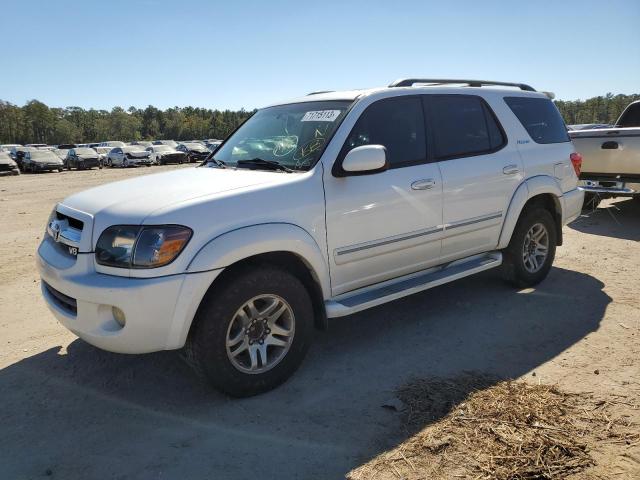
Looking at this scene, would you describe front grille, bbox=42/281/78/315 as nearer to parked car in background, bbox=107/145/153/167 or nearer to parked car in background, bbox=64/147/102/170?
parked car in background, bbox=64/147/102/170

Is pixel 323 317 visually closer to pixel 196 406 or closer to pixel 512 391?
pixel 196 406

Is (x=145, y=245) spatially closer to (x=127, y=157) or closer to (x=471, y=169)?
(x=471, y=169)

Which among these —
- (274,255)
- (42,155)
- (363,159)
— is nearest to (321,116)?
(363,159)

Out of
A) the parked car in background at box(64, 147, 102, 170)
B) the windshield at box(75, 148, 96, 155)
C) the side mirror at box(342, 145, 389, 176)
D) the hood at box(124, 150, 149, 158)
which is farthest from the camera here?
the hood at box(124, 150, 149, 158)

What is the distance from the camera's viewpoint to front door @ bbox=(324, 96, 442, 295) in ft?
11.5

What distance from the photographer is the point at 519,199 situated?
4.73m

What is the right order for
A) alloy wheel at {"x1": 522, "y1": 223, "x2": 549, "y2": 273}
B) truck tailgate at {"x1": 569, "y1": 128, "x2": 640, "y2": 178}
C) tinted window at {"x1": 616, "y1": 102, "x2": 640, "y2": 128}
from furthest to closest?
tinted window at {"x1": 616, "y1": 102, "x2": 640, "y2": 128}
truck tailgate at {"x1": 569, "y1": 128, "x2": 640, "y2": 178}
alloy wheel at {"x1": 522, "y1": 223, "x2": 549, "y2": 273}

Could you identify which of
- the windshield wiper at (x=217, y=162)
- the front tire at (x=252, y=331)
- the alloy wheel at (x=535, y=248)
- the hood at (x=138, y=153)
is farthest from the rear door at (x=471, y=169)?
the hood at (x=138, y=153)

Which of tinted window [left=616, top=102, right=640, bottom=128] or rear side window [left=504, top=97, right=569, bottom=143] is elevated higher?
tinted window [left=616, top=102, right=640, bottom=128]

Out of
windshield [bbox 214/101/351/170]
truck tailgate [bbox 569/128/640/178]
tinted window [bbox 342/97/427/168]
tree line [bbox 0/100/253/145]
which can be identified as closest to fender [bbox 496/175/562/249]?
tinted window [bbox 342/97/427/168]

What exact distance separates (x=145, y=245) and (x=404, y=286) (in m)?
1.99

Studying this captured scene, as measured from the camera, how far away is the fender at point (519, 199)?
4.70 metres

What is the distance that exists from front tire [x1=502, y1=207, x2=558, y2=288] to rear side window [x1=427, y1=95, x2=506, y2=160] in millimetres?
872

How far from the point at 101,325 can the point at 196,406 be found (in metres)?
0.77
